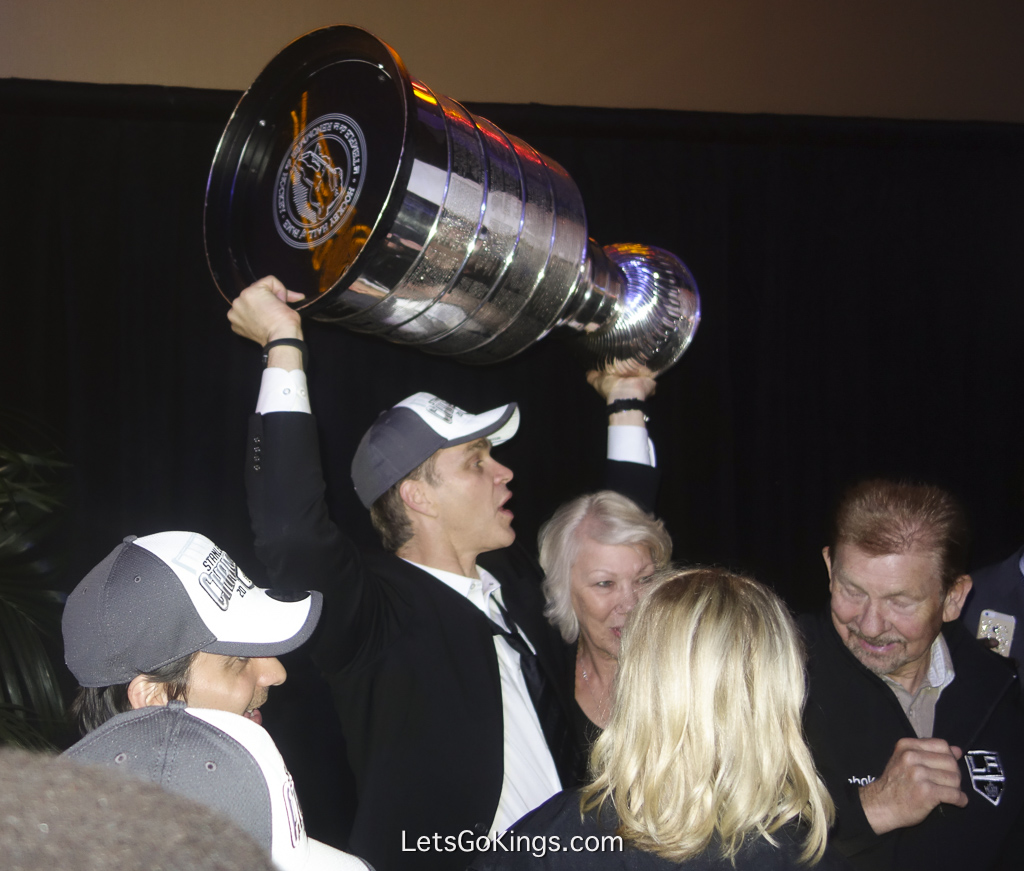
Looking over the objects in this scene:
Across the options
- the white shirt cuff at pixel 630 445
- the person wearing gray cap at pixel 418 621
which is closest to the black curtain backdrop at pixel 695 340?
the white shirt cuff at pixel 630 445

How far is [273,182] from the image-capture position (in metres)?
1.45

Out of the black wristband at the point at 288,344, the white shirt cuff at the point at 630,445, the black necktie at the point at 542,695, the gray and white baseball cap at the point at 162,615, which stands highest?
the black wristband at the point at 288,344

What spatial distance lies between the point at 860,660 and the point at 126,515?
1.76 m

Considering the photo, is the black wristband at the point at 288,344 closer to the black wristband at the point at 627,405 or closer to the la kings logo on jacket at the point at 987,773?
the black wristband at the point at 627,405

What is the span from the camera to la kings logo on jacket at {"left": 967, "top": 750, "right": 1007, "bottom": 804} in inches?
59.9

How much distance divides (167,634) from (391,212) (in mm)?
653

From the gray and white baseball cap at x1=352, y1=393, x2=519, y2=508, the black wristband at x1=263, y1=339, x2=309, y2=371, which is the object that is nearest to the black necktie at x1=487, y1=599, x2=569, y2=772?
the gray and white baseball cap at x1=352, y1=393, x2=519, y2=508

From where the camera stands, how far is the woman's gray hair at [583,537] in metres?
1.82

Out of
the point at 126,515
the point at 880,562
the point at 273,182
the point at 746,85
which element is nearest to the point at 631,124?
the point at 746,85

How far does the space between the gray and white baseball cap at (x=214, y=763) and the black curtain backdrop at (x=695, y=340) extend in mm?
1419

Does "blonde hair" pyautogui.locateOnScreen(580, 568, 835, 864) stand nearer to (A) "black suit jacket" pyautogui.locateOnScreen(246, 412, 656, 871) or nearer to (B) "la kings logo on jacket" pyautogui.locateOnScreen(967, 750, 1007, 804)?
(A) "black suit jacket" pyautogui.locateOnScreen(246, 412, 656, 871)

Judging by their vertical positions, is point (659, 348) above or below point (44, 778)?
above

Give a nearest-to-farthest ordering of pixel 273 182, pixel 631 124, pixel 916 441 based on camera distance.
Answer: pixel 273 182 < pixel 631 124 < pixel 916 441

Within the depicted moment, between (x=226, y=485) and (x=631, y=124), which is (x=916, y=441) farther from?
(x=226, y=485)
